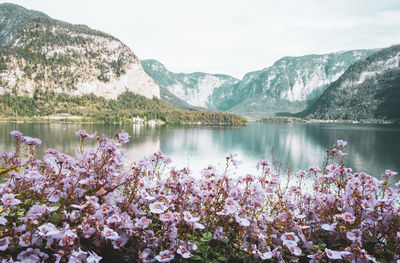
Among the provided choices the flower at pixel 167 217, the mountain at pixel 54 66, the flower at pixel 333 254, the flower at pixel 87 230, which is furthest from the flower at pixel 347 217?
the mountain at pixel 54 66

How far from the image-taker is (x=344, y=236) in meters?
2.46

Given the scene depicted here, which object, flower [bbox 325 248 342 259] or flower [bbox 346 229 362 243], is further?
flower [bbox 346 229 362 243]

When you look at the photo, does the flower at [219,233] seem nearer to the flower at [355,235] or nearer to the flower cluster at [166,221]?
the flower cluster at [166,221]

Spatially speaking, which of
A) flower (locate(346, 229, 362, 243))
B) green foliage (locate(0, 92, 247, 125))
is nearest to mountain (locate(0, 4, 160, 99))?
green foliage (locate(0, 92, 247, 125))

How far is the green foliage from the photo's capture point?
129750 millimetres

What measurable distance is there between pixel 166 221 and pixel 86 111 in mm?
159176

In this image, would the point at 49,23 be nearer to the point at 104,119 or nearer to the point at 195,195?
the point at 104,119

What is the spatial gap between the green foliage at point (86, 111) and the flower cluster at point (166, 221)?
130m

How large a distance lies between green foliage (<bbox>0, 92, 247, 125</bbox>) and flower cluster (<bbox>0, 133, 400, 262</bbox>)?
130191 millimetres

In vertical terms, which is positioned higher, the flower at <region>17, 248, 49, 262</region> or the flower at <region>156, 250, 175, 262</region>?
the flower at <region>17, 248, 49, 262</region>

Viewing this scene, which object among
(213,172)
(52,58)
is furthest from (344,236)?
(52,58)

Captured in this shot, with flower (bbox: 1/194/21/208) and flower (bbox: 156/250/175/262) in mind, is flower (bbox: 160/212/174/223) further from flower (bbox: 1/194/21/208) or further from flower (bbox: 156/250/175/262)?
flower (bbox: 1/194/21/208)

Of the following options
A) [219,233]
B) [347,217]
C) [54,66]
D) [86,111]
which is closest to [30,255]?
[219,233]

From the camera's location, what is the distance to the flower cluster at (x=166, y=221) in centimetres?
194
